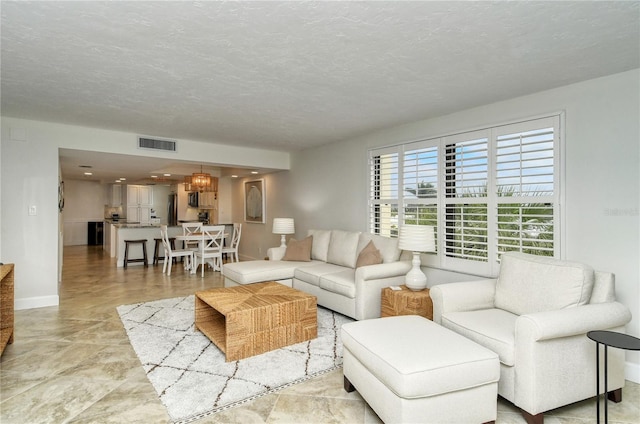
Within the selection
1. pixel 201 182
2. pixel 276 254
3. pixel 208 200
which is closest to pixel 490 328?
pixel 276 254

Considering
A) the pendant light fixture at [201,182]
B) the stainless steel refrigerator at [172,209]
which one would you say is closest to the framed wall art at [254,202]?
the pendant light fixture at [201,182]

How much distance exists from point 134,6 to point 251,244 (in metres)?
6.64

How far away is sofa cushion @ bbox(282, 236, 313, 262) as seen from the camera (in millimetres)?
5066

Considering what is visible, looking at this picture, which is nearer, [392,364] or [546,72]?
[392,364]

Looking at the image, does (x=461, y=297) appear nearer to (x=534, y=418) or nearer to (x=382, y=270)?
(x=534, y=418)

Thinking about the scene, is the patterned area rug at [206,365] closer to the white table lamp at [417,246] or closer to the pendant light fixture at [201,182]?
the white table lamp at [417,246]

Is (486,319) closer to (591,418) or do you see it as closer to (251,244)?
(591,418)

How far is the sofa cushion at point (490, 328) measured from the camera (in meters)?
2.06

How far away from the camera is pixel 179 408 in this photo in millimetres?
2119

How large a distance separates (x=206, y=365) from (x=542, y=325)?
240cm

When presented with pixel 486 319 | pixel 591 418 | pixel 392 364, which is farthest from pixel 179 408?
pixel 591 418

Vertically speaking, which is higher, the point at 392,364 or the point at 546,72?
the point at 546,72

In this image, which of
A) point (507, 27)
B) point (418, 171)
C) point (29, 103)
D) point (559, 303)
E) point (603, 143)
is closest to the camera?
point (507, 27)

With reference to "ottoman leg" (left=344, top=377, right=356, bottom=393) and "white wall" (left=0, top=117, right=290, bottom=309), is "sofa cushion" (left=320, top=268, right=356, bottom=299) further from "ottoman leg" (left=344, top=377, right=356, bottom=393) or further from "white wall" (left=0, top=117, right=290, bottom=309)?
"white wall" (left=0, top=117, right=290, bottom=309)
